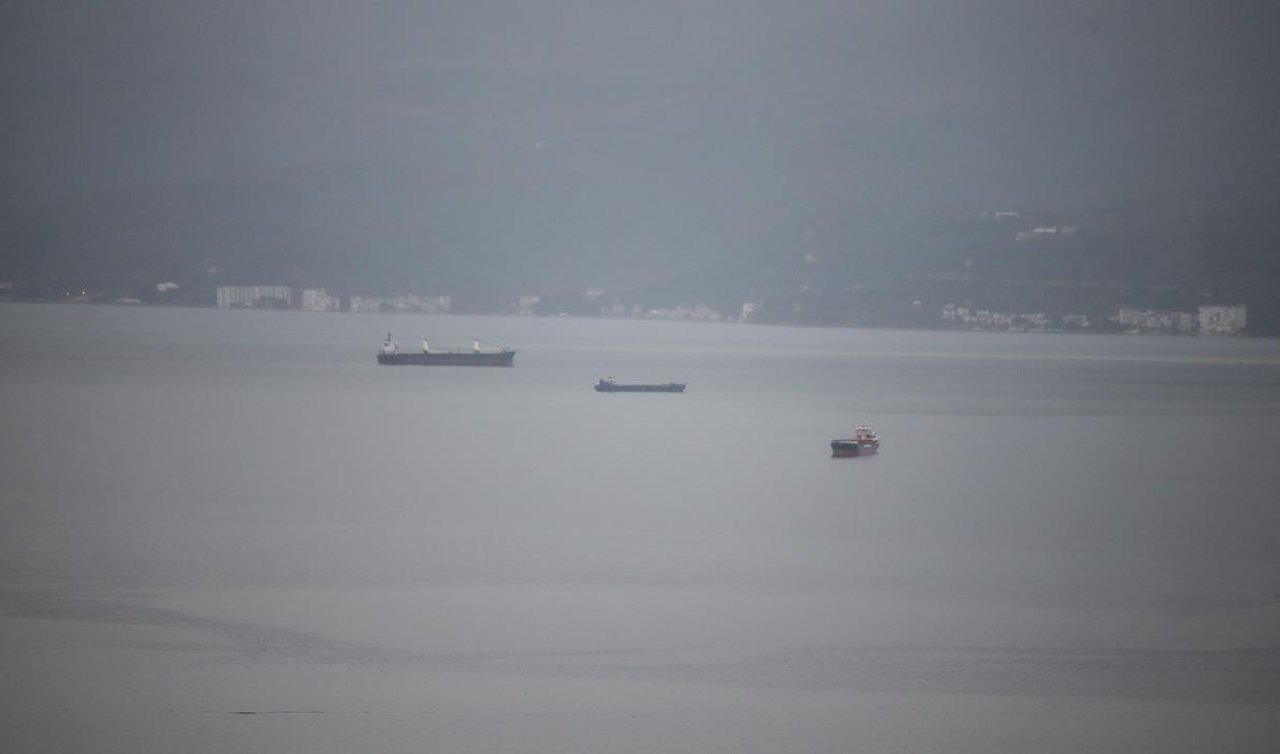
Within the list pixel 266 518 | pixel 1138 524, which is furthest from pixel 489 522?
pixel 1138 524

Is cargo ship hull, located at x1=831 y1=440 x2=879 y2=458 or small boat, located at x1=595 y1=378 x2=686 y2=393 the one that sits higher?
cargo ship hull, located at x1=831 y1=440 x2=879 y2=458

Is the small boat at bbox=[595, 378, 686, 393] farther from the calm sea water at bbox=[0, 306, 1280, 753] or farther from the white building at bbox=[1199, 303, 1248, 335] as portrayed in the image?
the white building at bbox=[1199, 303, 1248, 335]

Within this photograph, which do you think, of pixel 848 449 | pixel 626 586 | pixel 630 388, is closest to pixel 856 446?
pixel 848 449

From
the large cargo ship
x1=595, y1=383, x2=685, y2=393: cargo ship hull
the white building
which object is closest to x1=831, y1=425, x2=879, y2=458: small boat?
x1=595, y1=383, x2=685, y2=393: cargo ship hull

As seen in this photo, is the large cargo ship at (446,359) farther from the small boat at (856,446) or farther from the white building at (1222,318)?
the white building at (1222,318)

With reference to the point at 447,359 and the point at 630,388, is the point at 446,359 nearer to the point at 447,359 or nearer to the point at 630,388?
the point at 447,359
